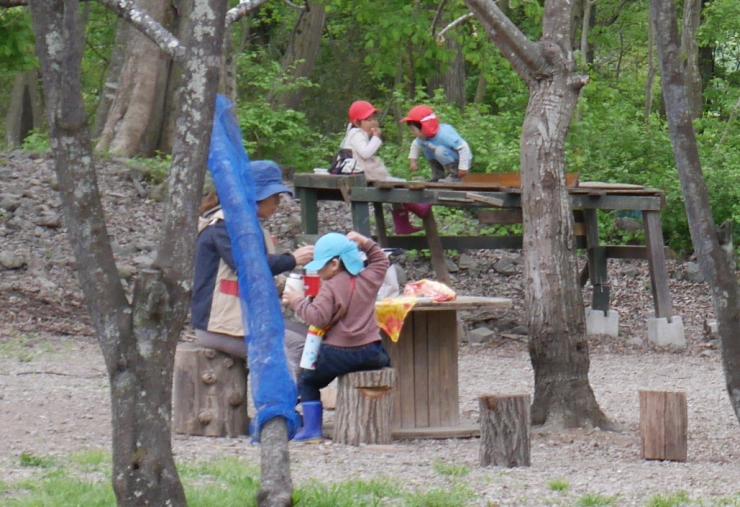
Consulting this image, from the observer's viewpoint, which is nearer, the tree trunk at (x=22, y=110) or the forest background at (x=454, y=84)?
the forest background at (x=454, y=84)

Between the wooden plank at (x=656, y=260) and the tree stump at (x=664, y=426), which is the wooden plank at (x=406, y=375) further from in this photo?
the wooden plank at (x=656, y=260)

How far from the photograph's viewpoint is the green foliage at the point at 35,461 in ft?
25.1

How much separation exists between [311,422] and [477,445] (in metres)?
1.11

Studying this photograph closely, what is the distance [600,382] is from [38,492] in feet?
24.1

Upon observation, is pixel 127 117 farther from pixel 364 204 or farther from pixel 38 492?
pixel 38 492

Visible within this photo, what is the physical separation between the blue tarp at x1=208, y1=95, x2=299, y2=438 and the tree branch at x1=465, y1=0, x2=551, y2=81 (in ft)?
12.1

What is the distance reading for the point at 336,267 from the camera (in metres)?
8.93

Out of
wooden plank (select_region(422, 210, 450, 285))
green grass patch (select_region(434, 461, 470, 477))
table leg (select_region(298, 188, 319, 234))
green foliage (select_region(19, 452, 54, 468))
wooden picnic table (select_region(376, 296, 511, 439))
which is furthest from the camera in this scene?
wooden plank (select_region(422, 210, 450, 285))

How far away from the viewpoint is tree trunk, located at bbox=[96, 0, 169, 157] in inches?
862

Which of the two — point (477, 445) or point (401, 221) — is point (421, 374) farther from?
Answer: point (401, 221)

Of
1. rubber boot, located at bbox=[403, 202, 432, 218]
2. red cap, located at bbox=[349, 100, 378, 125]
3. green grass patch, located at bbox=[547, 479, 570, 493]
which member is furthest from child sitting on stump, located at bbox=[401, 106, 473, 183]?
green grass patch, located at bbox=[547, 479, 570, 493]

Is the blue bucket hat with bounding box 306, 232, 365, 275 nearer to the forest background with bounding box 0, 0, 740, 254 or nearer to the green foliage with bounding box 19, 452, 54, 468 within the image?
the green foliage with bounding box 19, 452, 54, 468

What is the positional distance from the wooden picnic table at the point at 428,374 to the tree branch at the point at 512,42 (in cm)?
162

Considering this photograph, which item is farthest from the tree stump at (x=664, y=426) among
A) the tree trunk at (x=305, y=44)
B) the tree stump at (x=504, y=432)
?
the tree trunk at (x=305, y=44)
